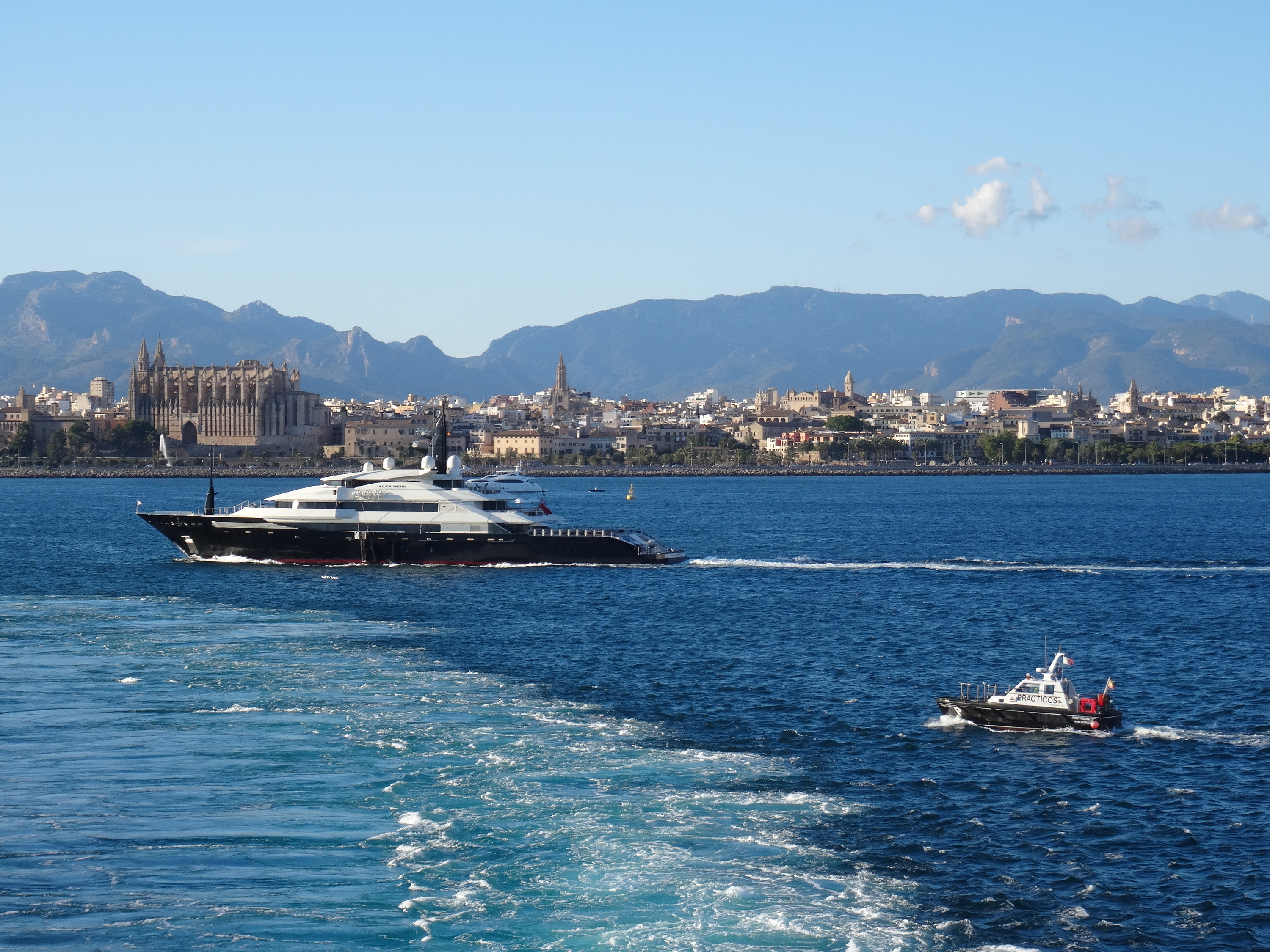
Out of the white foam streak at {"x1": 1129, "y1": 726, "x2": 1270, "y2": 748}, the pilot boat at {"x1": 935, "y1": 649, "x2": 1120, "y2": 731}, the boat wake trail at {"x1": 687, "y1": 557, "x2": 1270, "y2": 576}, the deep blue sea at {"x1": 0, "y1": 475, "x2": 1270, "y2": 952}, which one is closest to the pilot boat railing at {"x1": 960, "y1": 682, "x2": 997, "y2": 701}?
the pilot boat at {"x1": 935, "y1": 649, "x2": 1120, "y2": 731}

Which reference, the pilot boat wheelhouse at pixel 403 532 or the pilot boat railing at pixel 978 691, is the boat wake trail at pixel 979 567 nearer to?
the pilot boat wheelhouse at pixel 403 532

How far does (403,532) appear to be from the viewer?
64312 millimetres

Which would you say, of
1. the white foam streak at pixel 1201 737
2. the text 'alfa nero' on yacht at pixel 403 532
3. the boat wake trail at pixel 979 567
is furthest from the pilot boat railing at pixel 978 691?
the text 'alfa nero' on yacht at pixel 403 532

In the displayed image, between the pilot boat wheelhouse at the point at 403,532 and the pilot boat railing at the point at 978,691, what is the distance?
3147cm

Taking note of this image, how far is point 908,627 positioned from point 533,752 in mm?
19763

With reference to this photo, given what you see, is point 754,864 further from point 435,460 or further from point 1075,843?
point 435,460

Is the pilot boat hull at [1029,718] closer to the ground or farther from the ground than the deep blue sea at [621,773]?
farther from the ground

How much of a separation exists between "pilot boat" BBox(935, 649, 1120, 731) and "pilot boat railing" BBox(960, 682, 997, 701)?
468mm

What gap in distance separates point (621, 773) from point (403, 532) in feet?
129

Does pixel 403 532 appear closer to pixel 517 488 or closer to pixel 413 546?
pixel 413 546

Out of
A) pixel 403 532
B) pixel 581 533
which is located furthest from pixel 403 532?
pixel 581 533

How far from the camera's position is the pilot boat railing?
3131cm

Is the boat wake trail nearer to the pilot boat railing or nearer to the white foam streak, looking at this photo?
the pilot boat railing

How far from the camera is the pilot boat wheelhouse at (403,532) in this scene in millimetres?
64312
